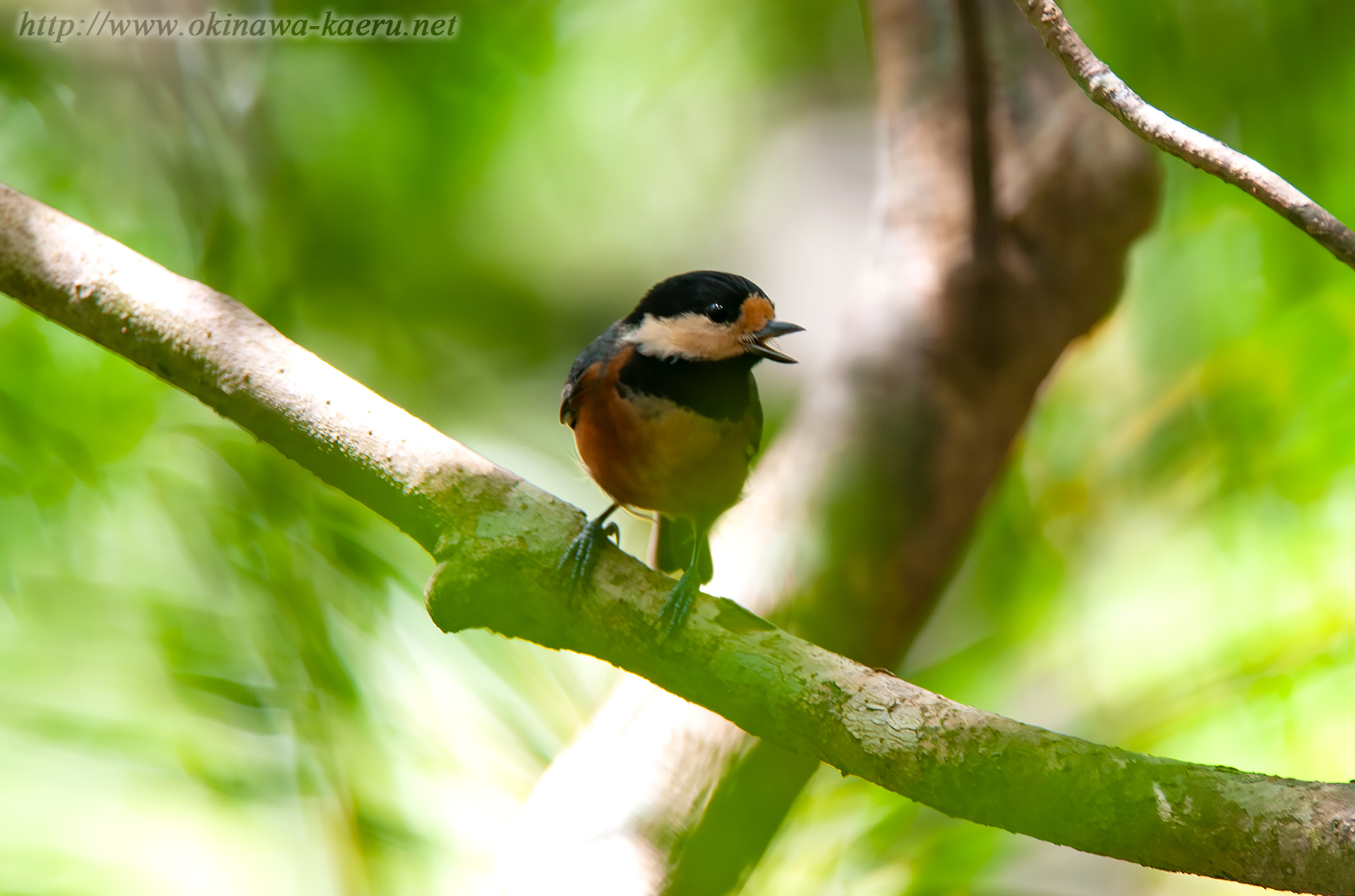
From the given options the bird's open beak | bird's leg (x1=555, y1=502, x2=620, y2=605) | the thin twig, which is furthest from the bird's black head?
the thin twig

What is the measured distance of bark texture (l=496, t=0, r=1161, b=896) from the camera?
6.87 ft

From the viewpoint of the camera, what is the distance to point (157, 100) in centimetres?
223

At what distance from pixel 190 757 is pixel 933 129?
2.09 m

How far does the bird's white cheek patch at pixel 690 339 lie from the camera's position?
1.56 metres

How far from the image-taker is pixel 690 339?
5.20 ft

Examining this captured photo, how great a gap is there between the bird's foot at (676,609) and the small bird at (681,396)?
1.05 ft

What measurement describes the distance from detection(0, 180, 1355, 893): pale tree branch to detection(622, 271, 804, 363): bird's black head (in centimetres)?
45

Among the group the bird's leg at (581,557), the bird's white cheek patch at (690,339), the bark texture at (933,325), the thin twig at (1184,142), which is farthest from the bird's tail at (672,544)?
the thin twig at (1184,142)

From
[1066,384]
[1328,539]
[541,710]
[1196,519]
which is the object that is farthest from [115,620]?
[1066,384]

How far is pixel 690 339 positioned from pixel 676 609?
0.58 metres

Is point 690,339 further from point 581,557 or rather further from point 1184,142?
point 1184,142

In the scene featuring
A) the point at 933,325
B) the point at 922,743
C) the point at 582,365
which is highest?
the point at 933,325

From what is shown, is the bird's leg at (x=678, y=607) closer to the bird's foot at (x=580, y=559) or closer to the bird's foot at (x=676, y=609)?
the bird's foot at (x=676, y=609)

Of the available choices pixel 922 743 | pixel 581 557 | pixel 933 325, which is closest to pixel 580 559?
pixel 581 557
